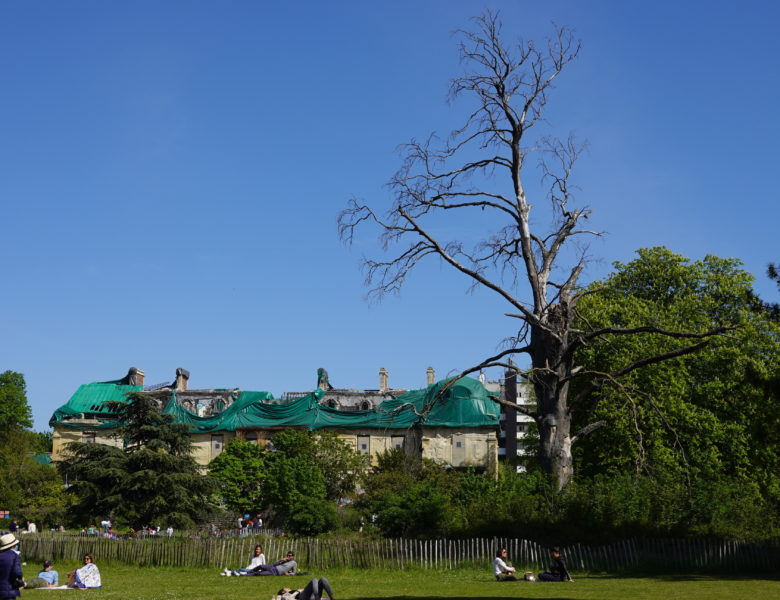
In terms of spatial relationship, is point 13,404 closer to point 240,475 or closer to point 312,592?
point 240,475

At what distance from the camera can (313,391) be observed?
82.5m

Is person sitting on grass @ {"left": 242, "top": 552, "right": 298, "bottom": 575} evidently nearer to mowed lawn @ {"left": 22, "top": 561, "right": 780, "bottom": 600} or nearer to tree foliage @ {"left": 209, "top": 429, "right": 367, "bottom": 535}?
mowed lawn @ {"left": 22, "top": 561, "right": 780, "bottom": 600}

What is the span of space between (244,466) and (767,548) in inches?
1987

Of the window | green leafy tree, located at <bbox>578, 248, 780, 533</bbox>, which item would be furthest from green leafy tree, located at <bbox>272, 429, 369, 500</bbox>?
green leafy tree, located at <bbox>578, 248, 780, 533</bbox>

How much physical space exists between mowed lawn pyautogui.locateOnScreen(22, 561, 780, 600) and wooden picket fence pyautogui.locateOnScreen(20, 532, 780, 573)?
68cm

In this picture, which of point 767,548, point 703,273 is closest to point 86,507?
point 767,548

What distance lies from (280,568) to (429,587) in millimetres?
6166

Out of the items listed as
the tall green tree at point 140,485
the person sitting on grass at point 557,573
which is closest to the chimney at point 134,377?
the tall green tree at point 140,485

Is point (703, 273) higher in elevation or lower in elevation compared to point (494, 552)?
higher

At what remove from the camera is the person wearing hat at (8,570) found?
1291 cm

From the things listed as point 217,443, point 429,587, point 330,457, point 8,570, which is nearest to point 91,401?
point 217,443

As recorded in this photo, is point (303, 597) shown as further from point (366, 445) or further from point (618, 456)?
point (366, 445)

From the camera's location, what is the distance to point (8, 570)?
12945mm

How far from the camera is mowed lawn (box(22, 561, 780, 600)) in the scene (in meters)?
19.9
